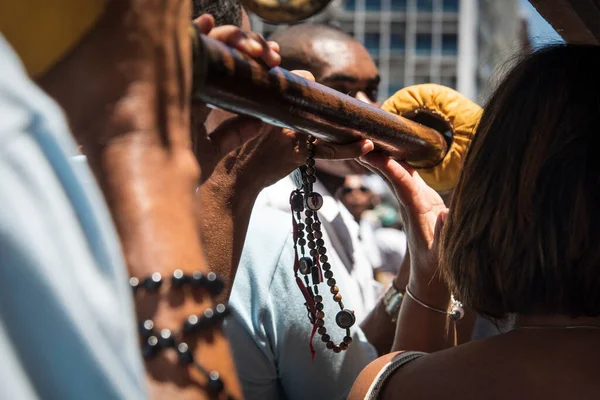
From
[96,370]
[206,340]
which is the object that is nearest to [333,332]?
[206,340]

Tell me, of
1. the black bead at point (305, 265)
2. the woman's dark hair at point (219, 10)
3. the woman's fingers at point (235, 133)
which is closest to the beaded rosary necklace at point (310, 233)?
the black bead at point (305, 265)

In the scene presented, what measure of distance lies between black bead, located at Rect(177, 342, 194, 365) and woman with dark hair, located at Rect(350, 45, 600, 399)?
0.75 metres

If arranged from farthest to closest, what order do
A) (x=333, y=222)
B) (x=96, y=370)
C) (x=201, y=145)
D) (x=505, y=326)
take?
(x=333, y=222), (x=505, y=326), (x=201, y=145), (x=96, y=370)

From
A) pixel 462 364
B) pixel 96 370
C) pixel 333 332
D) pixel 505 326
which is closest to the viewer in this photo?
pixel 96 370

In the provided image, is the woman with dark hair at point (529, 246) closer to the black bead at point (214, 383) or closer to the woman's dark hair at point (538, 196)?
the woman's dark hair at point (538, 196)

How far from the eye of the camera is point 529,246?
1244mm

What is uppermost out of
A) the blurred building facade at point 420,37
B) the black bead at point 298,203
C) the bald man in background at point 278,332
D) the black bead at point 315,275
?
the black bead at point 298,203

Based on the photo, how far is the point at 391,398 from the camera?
1.34m

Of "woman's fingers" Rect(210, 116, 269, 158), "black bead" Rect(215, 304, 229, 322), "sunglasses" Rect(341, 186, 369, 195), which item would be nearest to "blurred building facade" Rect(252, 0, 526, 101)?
"sunglasses" Rect(341, 186, 369, 195)

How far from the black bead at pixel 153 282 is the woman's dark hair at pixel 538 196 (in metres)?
0.78

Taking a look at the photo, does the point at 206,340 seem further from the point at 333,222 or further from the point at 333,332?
the point at 333,222

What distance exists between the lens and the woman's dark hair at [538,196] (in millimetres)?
1231

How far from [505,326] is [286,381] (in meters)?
0.59

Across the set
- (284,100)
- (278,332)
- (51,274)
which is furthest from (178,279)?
(278,332)
